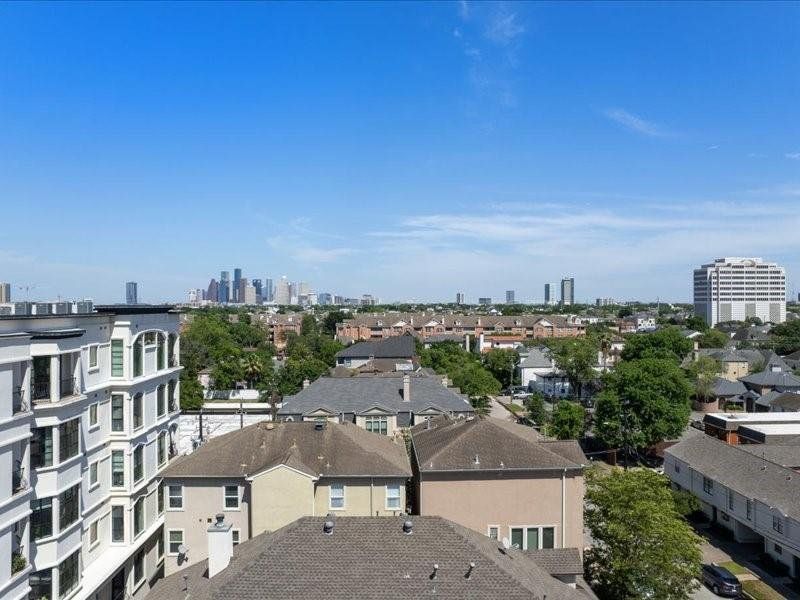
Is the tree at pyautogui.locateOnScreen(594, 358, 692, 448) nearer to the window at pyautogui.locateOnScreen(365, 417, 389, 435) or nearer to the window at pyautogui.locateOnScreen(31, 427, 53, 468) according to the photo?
the window at pyautogui.locateOnScreen(365, 417, 389, 435)

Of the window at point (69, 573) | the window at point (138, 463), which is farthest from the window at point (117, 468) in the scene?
the window at point (69, 573)

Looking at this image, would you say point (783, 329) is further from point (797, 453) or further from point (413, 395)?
point (413, 395)

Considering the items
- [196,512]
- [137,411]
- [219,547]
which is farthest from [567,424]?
[219,547]

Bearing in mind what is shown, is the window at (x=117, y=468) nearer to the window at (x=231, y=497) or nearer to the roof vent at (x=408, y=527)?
the window at (x=231, y=497)

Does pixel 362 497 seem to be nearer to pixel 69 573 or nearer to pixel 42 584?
pixel 69 573

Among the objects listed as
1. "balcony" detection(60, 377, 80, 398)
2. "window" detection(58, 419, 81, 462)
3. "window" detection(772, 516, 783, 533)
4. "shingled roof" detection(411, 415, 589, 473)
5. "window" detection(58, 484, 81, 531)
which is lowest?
"window" detection(772, 516, 783, 533)

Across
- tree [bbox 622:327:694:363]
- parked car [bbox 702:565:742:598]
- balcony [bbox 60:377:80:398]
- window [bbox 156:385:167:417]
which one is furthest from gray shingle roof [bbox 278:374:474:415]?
tree [bbox 622:327:694:363]

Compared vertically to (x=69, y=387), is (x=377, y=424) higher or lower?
lower
